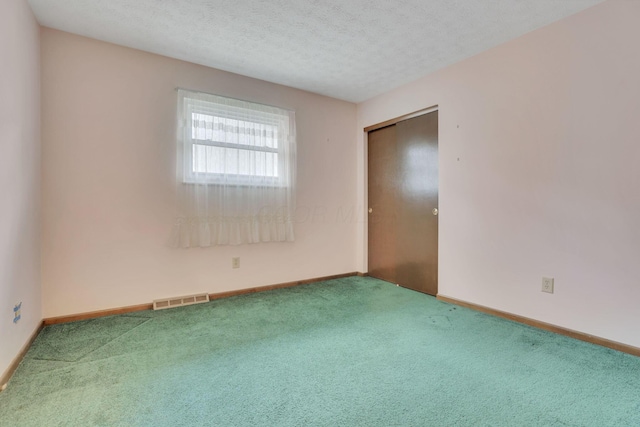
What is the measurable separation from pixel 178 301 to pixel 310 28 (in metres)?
2.74

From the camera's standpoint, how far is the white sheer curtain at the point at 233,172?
2949 mm

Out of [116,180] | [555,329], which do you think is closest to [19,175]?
[116,180]

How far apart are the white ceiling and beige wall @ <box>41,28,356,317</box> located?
21cm

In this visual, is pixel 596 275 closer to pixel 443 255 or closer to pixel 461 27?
pixel 443 255

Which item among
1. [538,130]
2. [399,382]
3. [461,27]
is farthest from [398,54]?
[399,382]

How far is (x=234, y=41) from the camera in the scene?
262 centimetres

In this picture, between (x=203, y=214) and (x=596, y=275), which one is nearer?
(x=596, y=275)

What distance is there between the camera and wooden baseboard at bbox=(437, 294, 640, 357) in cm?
201

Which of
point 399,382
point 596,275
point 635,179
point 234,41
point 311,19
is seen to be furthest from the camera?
point 234,41

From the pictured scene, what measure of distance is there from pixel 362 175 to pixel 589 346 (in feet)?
9.41

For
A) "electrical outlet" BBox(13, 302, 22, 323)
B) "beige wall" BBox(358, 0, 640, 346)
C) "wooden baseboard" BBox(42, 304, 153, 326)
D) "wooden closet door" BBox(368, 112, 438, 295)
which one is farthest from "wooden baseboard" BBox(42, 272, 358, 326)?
"beige wall" BBox(358, 0, 640, 346)

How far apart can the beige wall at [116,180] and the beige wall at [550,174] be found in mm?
2153

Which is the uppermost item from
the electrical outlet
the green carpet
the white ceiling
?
the white ceiling

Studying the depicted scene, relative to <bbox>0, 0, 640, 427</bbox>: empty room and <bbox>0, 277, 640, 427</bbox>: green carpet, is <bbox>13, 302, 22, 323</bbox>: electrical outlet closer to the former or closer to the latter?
<bbox>0, 0, 640, 427</bbox>: empty room
